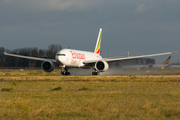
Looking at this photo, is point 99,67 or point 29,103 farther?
point 99,67

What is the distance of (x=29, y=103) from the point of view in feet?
33.9

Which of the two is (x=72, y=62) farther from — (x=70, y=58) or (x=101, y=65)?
(x=101, y=65)

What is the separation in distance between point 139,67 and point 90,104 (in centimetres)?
4074

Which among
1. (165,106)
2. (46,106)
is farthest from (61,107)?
(165,106)

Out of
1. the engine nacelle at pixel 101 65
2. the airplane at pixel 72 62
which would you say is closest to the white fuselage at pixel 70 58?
the airplane at pixel 72 62

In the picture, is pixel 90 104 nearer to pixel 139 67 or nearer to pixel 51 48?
pixel 139 67

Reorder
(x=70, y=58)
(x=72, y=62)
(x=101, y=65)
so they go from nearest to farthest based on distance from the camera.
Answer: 1. (x=70, y=58)
2. (x=72, y=62)
3. (x=101, y=65)

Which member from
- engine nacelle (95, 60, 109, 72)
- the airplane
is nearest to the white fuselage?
the airplane

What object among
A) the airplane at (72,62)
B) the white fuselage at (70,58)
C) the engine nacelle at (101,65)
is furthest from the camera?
the engine nacelle at (101,65)

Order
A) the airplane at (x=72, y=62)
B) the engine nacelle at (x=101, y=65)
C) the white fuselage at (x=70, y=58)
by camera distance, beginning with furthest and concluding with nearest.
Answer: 1. the engine nacelle at (x=101, y=65)
2. the airplane at (x=72, y=62)
3. the white fuselage at (x=70, y=58)

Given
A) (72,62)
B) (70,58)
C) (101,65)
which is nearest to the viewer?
(70,58)

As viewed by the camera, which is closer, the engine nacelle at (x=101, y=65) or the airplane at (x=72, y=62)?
the airplane at (x=72, y=62)

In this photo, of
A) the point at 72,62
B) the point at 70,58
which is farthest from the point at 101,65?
the point at 70,58

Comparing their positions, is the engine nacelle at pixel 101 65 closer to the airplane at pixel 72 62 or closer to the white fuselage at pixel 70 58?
the airplane at pixel 72 62
